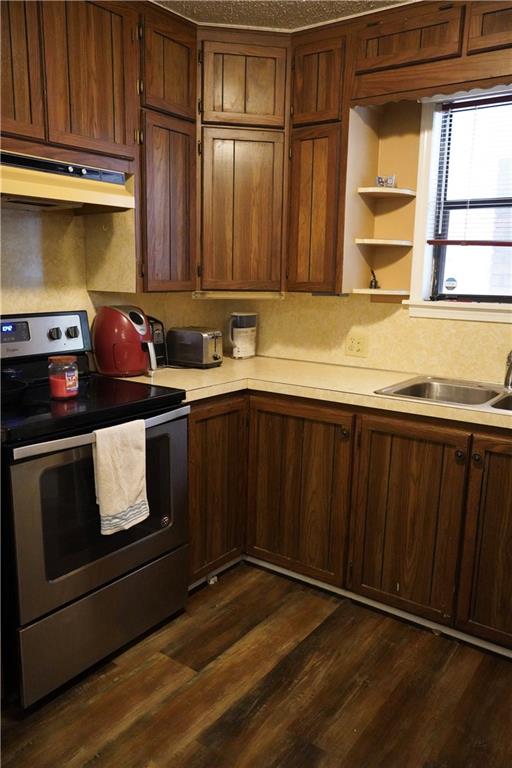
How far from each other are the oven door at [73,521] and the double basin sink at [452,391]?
2.88ft

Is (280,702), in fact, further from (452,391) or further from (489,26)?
(489,26)

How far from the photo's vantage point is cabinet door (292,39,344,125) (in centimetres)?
245

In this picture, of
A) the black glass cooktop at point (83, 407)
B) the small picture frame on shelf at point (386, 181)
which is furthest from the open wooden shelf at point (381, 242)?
the black glass cooktop at point (83, 407)

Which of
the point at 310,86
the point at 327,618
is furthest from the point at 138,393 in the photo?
the point at 310,86

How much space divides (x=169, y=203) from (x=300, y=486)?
134 centimetres

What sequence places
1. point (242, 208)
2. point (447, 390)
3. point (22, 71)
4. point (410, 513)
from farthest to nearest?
point (242, 208) < point (447, 390) < point (410, 513) < point (22, 71)

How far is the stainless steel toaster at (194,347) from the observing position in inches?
105

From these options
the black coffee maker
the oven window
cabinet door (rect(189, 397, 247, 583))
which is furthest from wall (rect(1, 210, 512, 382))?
the oven window

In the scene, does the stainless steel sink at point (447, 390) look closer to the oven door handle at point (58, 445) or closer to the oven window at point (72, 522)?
the oven door handle at point (58, 445)

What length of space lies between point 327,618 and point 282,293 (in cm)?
145

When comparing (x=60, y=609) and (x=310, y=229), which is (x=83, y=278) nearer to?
(x=310, y=229)

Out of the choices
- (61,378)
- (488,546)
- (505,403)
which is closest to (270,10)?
(61,378)

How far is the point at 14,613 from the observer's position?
5.53 feet

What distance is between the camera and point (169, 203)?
8.09 feet
